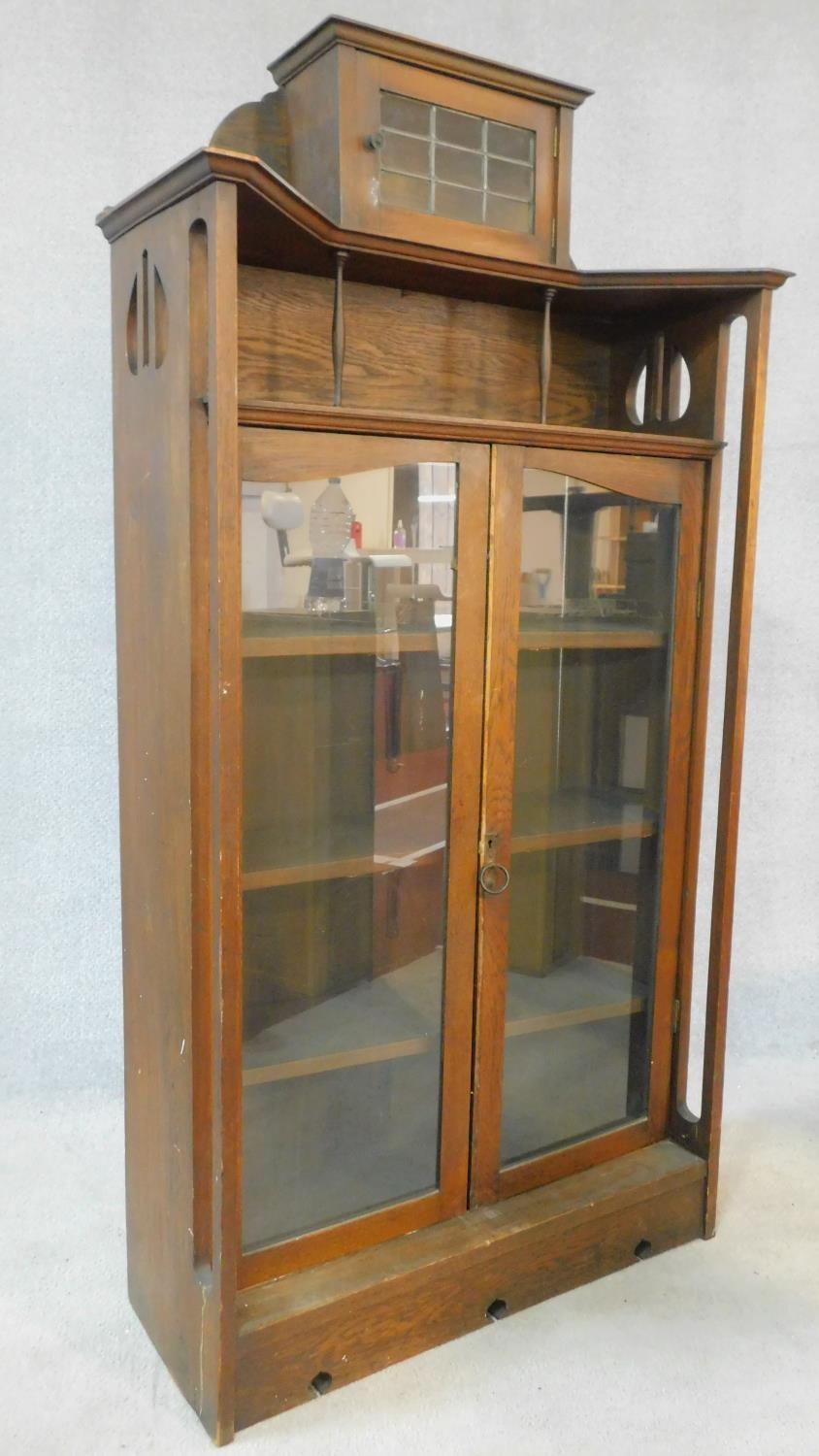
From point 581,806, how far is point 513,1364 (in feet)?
2.83

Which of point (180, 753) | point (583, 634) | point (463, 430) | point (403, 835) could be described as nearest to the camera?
point (180, 753)

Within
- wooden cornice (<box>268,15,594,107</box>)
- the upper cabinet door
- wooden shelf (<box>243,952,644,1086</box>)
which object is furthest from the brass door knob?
wooden cornice (<box>268,15,594,107</box>)

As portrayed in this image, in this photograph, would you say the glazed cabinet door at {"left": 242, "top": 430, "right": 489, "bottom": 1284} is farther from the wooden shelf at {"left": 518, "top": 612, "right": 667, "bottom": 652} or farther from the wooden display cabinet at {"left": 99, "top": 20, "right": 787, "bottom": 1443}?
the wooden shelf at {"left": 518, "top": 612, "right": 667, "bottom": 652}

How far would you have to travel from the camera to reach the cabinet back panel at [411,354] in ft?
5.81

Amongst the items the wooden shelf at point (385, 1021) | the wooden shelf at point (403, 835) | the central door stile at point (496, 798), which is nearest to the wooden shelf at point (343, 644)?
the central door stile at point (496, 798)

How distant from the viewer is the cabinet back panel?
69.7 inches

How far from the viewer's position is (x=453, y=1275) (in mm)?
1787

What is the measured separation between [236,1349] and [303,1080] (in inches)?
14.3

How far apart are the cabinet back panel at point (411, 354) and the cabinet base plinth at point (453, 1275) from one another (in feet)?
4.20

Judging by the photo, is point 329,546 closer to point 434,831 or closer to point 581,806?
point 434,831

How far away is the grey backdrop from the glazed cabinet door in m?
0.29

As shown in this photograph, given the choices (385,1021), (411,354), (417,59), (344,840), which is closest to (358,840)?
(344,840)

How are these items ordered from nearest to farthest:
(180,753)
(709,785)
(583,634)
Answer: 1. (180,753)
2. (583,634)
3. (709,785)

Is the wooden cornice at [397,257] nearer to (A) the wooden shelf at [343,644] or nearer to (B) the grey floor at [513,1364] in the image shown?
(A) the wooden shelf at [343,644]
